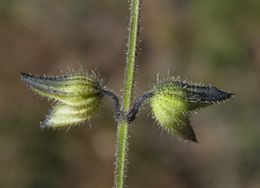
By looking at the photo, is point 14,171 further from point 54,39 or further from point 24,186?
point 54,39

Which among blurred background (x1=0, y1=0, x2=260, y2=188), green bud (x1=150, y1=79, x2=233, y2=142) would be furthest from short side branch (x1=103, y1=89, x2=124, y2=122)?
blurred background (x1=0, y1=0, x2=260, y2=188)

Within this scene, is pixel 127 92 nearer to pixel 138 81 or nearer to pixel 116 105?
pixel 116 105

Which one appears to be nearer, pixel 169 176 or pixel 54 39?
pixel 169 176

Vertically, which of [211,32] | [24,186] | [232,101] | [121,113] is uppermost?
[211,32]

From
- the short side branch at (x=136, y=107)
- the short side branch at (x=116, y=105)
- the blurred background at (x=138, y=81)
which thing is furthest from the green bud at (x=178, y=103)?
the blurred background at (x=138, y=81)

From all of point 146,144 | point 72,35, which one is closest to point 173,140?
point 146,144

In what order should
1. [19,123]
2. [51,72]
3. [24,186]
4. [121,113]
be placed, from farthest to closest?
[51,72] < [19,123] < [24,186] < [121,113]
